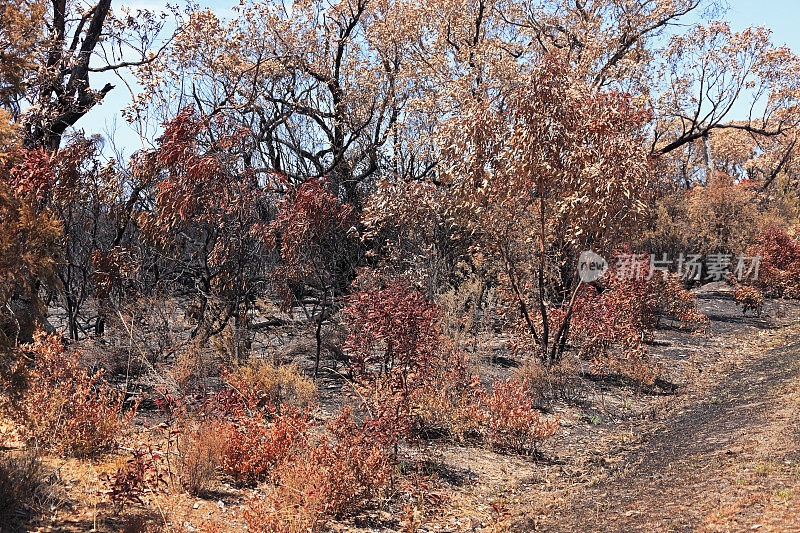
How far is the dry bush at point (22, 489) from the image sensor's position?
457 centimetres

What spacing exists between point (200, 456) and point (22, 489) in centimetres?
140

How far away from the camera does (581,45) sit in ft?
60.4

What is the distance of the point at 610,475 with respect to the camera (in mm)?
6883

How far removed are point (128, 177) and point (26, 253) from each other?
6.09m

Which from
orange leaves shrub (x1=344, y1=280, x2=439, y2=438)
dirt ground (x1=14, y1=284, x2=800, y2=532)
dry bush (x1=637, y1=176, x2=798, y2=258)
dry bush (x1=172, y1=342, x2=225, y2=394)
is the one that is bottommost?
dirt ground (x1=14, y1=284, x2=800, y2=532)

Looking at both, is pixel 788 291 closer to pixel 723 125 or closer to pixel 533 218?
pixel 723 125

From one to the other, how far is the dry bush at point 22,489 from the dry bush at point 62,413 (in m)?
0.69

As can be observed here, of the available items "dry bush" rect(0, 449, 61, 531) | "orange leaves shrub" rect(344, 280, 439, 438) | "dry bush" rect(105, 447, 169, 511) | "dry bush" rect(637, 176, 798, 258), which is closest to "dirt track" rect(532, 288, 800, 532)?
"orange leaves shrub" rect(344, 280, 439, 438)

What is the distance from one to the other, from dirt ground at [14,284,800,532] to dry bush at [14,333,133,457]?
21 cm

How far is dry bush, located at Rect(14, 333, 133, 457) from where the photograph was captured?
19.2 feet

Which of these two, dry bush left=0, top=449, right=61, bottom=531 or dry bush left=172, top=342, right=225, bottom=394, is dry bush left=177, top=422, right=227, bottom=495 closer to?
dry bush left=0, top=449, right=61, bottom=531

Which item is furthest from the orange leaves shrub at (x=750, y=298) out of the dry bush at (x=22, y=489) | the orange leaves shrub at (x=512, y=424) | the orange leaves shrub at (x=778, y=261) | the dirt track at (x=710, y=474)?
the dry bush at (x=22, y=489)

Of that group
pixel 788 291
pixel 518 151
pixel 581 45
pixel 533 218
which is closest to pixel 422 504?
pixel 518 151

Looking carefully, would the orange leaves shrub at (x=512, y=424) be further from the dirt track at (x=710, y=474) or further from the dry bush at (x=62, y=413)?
the dry bush at (x=62, y=413)
